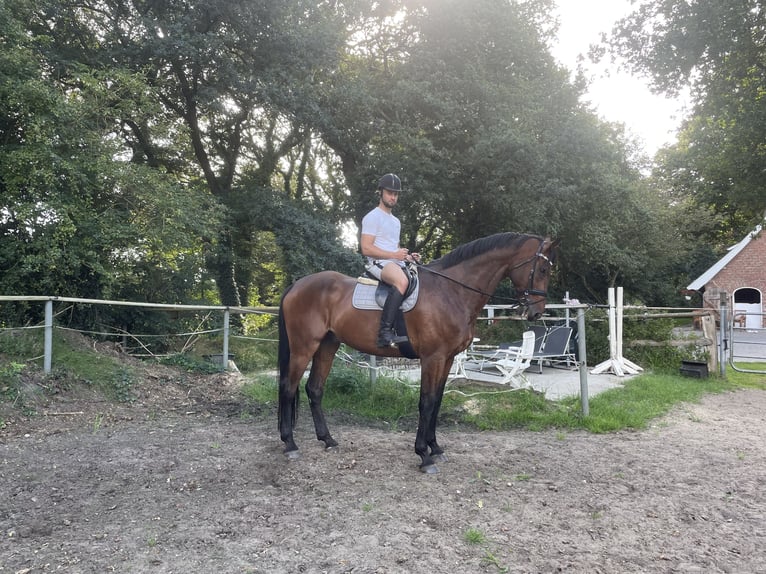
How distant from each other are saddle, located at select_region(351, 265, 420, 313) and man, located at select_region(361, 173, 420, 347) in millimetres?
63

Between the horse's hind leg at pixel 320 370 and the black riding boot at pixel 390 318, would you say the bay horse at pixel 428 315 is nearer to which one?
the horse's hind leg at pixel 320 370

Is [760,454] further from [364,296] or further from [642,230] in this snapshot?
[642,230]

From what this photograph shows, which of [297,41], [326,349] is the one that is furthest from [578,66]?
[326,349]

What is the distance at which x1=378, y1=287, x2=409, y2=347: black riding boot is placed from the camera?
13.4ft

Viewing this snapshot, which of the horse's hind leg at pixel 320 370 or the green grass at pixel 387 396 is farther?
the green grass at pixel 387 396

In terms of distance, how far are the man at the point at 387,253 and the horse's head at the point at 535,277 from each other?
3.24ft

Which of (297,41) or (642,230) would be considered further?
(642,230)

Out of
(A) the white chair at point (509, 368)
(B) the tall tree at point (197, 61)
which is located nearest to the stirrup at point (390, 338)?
(A) the white chair at point (509, 368)

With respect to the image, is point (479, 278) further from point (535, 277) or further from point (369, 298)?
point (369, 298)

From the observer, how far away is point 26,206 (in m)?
7.20

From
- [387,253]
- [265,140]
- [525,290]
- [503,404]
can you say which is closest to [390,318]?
[387,253]

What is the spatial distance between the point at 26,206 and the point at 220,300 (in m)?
8.86

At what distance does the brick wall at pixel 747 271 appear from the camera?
23781 mm

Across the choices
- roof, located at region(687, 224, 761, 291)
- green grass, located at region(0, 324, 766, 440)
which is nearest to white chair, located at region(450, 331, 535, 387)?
green grass, located at region(0, 324, 766, 440)
